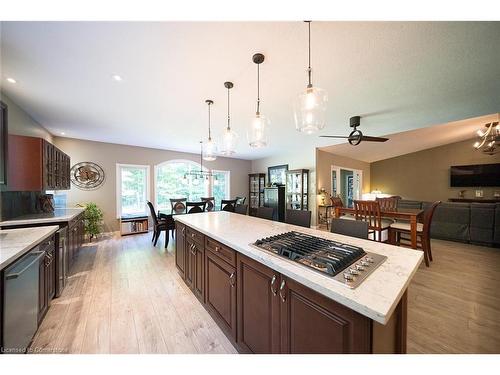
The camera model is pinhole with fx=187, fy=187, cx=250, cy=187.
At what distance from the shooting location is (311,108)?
60.0 inches

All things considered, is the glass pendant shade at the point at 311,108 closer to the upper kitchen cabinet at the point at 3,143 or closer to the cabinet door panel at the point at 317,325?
the cabinet door panel at the point at 317,325

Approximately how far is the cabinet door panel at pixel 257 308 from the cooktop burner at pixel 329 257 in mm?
153

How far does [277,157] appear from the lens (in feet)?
22.6

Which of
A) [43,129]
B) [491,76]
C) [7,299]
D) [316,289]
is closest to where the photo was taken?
[316,289]

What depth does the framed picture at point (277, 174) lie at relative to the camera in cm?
657

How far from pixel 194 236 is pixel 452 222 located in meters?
5.75

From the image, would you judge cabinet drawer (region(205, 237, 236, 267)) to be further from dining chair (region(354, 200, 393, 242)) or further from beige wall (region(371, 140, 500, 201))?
beige wall (region(371, 140, 500, 201))

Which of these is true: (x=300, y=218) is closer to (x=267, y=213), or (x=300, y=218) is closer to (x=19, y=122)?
(x=267, y=213)

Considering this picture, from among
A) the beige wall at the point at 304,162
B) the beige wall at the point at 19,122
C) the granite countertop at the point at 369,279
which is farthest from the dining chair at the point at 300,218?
the beige wall at the point at 19,122

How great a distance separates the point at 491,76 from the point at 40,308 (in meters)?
5.28

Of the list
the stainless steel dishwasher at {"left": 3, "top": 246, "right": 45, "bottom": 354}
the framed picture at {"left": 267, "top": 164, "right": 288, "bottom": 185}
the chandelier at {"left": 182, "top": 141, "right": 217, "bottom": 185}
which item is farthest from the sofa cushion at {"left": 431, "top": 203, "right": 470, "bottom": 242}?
the stainless steel dishwasher at {"left": 3, "top": 246, "right": 45, "bottom": 354}
